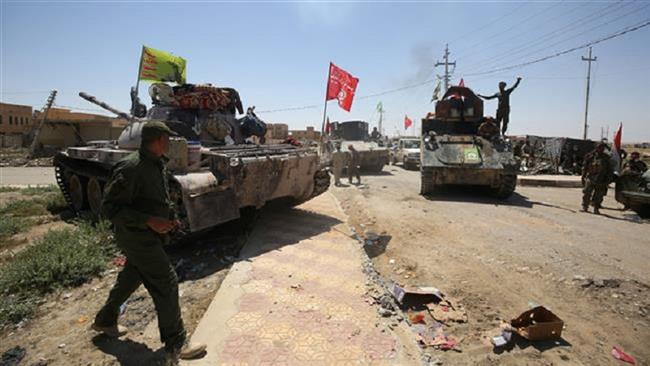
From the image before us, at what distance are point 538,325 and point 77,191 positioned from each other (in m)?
8.18

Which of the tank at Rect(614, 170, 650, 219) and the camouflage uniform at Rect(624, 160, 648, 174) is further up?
the camouflage uniform at Rect(624, 160, 648, 174)

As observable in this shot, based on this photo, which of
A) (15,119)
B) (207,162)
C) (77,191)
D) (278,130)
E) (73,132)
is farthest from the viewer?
(278,130)

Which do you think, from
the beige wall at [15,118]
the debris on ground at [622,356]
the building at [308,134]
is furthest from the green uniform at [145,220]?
the beige wall at [15,118]

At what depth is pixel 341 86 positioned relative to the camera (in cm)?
1315

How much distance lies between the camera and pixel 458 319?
12.1ft

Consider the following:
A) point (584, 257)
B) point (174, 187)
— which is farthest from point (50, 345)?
point (584, 257)

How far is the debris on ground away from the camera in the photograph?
10.0 feet

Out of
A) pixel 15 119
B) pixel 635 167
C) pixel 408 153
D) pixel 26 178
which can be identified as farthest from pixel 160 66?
pixel 15 119

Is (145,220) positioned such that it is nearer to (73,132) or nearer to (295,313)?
(295,313)

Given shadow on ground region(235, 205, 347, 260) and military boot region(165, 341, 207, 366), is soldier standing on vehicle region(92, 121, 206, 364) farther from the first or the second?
shadow on ground region(235, 205, 347, 260)

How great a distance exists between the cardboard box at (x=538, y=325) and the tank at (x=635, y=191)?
6.79 m

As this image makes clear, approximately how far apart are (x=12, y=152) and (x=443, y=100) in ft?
85.1

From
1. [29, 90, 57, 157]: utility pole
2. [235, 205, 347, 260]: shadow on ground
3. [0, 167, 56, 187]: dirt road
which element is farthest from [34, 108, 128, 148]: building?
[235, 205, 347, 260]: shadow on ground

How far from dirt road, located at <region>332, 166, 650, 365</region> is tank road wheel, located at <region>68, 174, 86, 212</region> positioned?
531 cm
